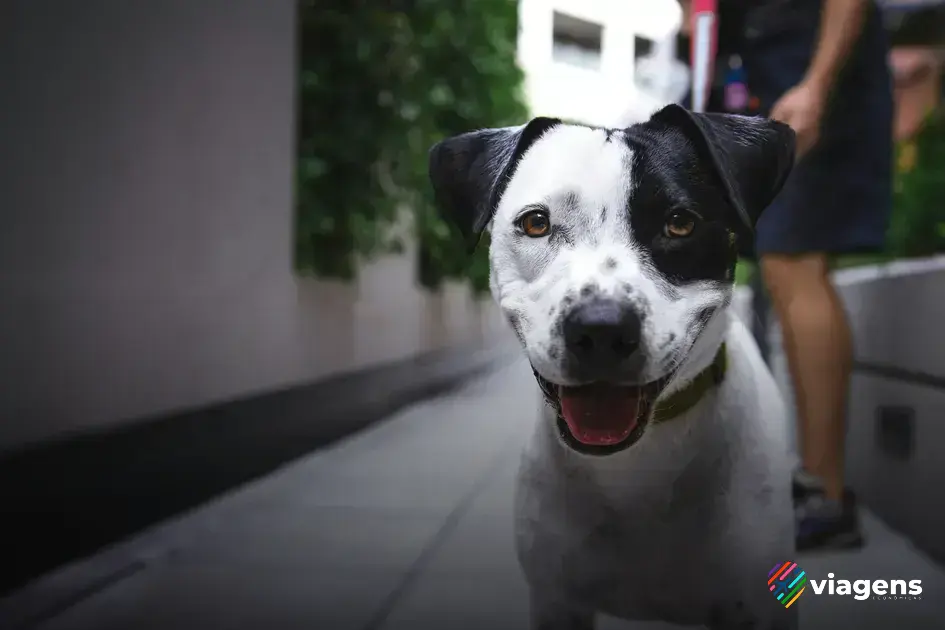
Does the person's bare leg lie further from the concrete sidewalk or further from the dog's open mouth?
the dog's open mouth

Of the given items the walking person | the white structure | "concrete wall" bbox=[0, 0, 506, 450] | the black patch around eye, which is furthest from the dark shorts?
"concrete wall" bbox=[0, 0, 506, 450]

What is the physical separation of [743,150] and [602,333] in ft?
0.77

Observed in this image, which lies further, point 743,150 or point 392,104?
point 392,104

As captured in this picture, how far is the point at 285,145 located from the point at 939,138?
965 mm

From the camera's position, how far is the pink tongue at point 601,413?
2.42 ft

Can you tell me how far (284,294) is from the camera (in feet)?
4.93

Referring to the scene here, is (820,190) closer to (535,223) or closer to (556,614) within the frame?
(535,223)

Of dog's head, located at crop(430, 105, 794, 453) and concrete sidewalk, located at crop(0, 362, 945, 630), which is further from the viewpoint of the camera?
concrete sidewalk, located at crop(0, 362, 945, 630)

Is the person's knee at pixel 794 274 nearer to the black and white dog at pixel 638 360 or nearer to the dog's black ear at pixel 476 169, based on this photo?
the black and white dog at pixel 638 360

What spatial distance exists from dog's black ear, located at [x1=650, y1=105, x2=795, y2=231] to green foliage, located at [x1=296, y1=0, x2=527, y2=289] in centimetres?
26

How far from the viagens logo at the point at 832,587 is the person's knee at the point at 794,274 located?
1.39 feet

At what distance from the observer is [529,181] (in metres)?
0.77

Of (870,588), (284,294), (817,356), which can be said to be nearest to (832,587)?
(870,588)

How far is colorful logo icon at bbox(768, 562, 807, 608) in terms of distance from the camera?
0.87m
